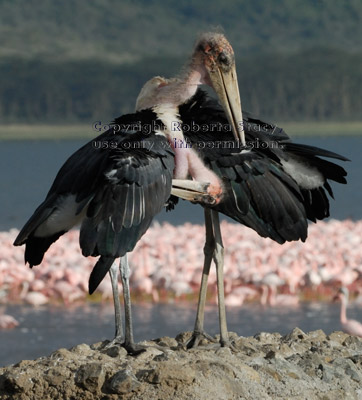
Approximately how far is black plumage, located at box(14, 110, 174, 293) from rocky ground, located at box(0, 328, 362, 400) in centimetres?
55

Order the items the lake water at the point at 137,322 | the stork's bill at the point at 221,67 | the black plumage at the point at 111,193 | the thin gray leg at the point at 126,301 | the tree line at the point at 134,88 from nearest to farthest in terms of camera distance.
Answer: the black plumage at the point at 111,193 < the thin gray leg at the point at 126,301 < the stork's bill at the point at 221,67 < the lake water at the point at 137,322 < the tree line at the point at 134,88

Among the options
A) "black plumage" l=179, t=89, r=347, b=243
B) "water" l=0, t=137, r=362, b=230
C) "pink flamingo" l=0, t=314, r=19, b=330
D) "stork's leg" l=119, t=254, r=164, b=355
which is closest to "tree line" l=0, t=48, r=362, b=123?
"water" l=0, t=137, r=362, b=230

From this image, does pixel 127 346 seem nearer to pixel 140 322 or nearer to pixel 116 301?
pixel 116 301

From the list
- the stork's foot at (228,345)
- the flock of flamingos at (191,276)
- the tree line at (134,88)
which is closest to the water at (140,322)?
the flock of flamingos at (191,276)

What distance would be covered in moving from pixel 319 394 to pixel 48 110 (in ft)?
520

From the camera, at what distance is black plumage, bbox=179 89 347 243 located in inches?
272

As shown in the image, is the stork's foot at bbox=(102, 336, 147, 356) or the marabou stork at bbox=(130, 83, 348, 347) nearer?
the stork's foot at bbox=(102, 336, 147, 356)

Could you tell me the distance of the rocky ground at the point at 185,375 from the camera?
6.10 m

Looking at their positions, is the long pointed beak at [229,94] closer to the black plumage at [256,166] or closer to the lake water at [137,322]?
the black plumage at [256,166]

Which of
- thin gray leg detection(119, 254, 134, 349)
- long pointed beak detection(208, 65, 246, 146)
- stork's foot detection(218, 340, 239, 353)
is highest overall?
long pointed beak detection(208, 65, 246, 146)

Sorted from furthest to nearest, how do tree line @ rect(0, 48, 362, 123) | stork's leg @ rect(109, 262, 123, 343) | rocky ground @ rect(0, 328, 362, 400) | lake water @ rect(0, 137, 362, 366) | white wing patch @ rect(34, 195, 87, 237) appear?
tree line @ rect(0, 48, 362, 123)
lake water @ rect(0, 137, 362, 366)
stork's leg @ rect(109, 262, 123, 343)
white wing patch @ rect(34, 195, 87, 237)
rocky ground @ rect(0, 328, 362, 400)

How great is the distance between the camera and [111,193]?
20.7ft

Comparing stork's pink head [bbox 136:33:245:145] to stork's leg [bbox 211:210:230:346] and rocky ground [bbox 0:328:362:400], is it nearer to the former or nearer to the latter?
stork's leg [bbox 211:210:230:346]

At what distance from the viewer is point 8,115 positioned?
524ft
